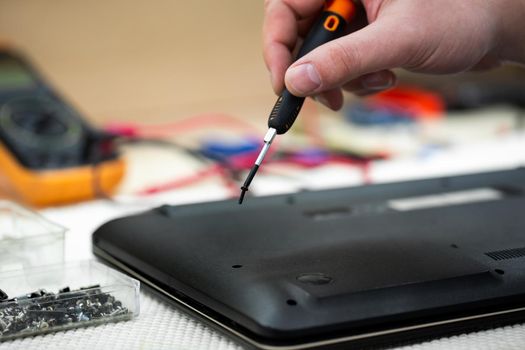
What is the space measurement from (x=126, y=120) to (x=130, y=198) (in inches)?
18.6

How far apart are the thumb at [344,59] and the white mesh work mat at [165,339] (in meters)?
0.19

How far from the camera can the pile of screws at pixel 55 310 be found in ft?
1.73

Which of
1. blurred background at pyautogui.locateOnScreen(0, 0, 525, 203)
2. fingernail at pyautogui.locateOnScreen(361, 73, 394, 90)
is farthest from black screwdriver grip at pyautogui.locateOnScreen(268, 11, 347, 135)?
blurred background at pyautogui.locateOnScreen(0, 0, 525, 203)

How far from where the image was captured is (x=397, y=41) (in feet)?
1.92

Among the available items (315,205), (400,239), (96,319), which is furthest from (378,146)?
(96,319)

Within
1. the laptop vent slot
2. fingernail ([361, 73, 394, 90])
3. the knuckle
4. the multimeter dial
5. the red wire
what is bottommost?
the red wire

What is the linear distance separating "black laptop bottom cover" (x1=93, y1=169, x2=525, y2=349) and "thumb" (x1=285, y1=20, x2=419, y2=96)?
0.12m

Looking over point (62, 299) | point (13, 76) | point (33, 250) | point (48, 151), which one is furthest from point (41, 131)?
point (62, 299)

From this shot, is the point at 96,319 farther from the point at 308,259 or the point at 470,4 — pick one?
the point at 470,4

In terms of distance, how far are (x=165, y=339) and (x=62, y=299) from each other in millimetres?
80

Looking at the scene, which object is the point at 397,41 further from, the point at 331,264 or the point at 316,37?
the point at 331,264

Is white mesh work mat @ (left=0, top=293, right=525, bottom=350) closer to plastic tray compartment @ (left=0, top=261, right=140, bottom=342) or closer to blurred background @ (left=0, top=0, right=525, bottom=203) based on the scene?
plastic tray compartment @ (left=0, top=261, right=140, bottom=342)

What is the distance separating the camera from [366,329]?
0.48 metres

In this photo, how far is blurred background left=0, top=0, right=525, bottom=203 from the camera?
1.05 metres
